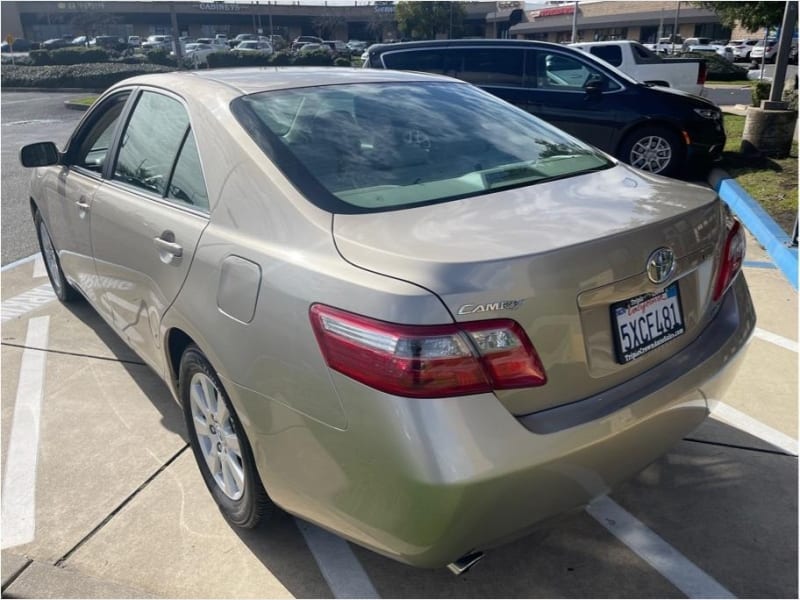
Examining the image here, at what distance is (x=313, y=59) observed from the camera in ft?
122

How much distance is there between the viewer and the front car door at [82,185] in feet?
12.0

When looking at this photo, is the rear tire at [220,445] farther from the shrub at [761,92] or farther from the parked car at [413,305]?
the shrub at [761,92]

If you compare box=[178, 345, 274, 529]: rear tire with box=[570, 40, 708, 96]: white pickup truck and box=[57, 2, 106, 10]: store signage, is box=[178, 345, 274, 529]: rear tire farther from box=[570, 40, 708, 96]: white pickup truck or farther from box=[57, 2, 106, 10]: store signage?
box=[57, 2, 106, 10]: store signage

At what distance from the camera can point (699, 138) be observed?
8445 millimetres

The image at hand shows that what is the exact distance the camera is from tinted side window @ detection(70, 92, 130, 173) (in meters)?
3.78

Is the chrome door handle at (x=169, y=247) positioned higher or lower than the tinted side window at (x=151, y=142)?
lower

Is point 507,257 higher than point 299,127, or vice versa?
point 299,127

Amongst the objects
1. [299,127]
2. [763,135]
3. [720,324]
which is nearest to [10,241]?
[299,127]

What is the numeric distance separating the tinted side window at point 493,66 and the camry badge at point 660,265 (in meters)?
7.75

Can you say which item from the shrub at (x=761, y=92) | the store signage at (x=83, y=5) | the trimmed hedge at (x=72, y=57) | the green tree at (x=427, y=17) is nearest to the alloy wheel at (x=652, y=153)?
the shrub at (x=761, y=92)

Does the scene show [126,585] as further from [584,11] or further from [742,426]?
[584,11]

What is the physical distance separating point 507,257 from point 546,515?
0.77 metres

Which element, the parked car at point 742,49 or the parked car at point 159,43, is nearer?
the parked car at point 742,49

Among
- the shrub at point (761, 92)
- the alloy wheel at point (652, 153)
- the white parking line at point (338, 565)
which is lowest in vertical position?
the white parking line at point (338, 565)
